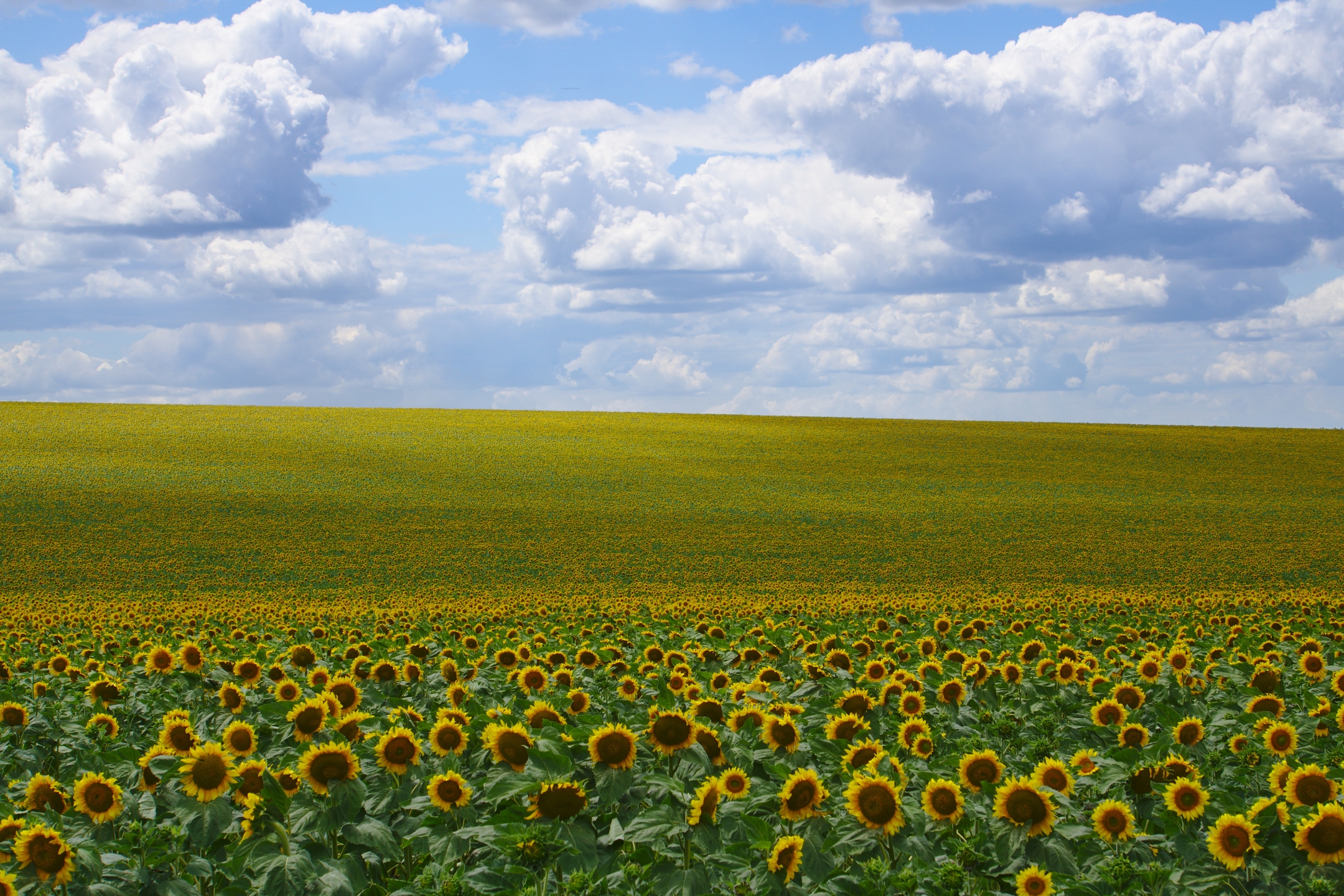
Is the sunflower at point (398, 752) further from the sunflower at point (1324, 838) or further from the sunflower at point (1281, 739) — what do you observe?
the sunflower at point (1281, 739)

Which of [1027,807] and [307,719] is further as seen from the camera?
[307,719]

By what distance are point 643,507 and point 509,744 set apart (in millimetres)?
34709

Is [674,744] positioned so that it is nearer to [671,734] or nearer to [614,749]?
[671,734]

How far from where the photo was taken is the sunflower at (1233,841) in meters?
3.67

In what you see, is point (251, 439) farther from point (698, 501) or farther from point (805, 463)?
point (805, 463)

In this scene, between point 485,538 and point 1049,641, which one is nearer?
point 1049,641

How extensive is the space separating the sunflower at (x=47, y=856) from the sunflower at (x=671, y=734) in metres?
2.49

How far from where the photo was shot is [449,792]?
4.04 metres

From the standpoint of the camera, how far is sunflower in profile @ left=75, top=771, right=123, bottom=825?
13.6ft

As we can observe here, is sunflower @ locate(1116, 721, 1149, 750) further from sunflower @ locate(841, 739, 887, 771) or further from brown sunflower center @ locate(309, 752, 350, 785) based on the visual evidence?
brown sunflower center @ locate(309, 752, 350, 785)

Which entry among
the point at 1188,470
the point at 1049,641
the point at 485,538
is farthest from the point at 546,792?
the point at 1188,470

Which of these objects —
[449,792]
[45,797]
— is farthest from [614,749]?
[45,797]

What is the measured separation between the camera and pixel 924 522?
36.4 meters

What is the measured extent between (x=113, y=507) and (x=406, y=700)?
36.1m
